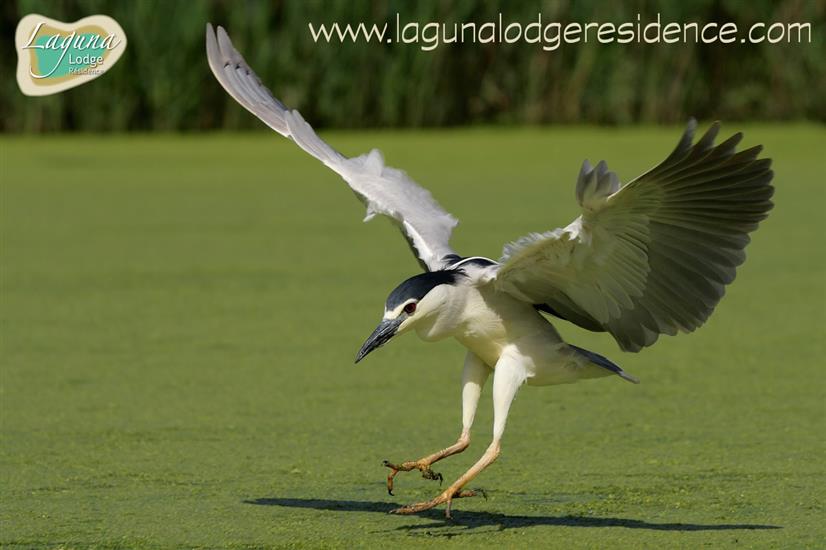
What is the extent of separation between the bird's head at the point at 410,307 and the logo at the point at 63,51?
23.5 feet

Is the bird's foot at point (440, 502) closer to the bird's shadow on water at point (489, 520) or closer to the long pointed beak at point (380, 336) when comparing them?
the bird's shadow on water at point (489, 520)

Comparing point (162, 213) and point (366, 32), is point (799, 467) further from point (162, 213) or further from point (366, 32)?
point (366, 32)

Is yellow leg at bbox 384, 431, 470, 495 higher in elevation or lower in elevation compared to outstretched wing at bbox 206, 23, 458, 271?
lower

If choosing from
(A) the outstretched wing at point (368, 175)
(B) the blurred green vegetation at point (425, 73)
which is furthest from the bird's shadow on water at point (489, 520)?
(B) the blurred green vegetation at point (425, 73)

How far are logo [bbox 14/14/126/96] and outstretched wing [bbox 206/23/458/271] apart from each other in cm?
590

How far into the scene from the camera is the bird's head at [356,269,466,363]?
327 centimetres

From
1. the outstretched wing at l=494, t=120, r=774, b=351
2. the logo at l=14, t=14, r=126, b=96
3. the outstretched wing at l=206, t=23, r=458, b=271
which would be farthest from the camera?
the logo at l=14, t=14, r=126, b=96

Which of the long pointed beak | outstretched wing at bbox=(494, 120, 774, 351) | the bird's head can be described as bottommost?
the long pointed beak

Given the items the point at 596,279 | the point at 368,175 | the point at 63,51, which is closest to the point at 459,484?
the point at 596,279

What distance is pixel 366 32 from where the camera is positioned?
1067 cm

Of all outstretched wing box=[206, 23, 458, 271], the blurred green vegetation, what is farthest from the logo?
outstretched wing box=[206, 23, 458, 271]

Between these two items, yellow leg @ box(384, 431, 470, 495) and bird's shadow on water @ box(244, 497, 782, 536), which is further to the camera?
yellow leg @ box(384, 431, 470, 495)

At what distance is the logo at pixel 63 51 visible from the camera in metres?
10.1

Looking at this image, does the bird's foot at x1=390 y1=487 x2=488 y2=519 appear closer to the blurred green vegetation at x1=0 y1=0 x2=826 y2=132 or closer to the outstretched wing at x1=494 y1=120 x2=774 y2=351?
the outstretched wing at x1=494 y1=120 x2=774 y2=351
